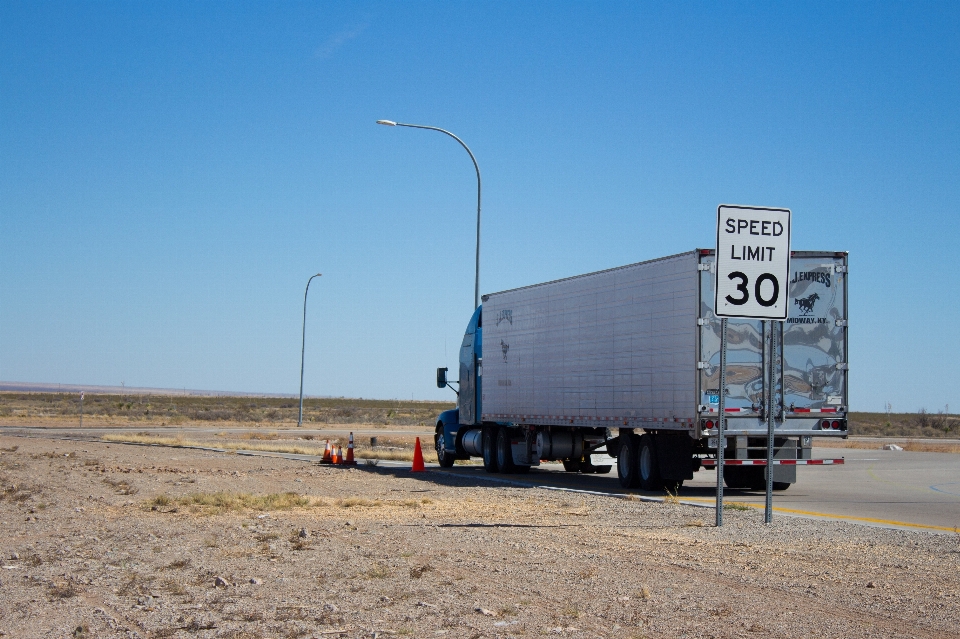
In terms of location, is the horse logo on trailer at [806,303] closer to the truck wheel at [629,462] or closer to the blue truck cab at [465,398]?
the truck wheel at [629,462]

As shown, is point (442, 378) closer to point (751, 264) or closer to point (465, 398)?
point (465, 398)

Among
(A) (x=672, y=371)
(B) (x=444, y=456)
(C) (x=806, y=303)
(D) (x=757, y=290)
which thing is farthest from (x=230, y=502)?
(B) (x=444, y=456)

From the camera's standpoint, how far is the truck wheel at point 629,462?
70.7 feet

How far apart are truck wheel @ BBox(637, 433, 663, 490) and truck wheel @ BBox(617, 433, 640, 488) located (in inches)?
4.5

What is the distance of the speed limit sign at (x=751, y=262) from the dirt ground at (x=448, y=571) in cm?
269

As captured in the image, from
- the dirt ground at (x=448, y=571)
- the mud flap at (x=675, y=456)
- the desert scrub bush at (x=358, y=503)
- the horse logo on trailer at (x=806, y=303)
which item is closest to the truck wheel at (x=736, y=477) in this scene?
the mud flap at (x=675, y=456)

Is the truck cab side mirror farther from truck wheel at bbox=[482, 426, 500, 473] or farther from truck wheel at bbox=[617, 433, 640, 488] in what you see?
truck wheel at bbox=[617, 433, 640, 488]

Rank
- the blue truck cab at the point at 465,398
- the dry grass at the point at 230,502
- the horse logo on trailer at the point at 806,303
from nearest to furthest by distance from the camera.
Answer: the dry grass at the point at 230,502 → the horse logo on trailer at the point at 806,303 → the blue truck cab at the point at 465,398

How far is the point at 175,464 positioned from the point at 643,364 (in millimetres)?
13060

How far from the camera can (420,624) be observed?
7.66 m

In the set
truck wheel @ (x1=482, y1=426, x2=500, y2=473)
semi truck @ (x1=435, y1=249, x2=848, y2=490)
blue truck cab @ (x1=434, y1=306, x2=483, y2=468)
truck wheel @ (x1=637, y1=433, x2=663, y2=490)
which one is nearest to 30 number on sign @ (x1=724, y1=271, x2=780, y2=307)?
semi truck @ (x1=435, y1=249, x2=848, y2=490)

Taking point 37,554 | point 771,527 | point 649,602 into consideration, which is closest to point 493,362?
point 771,527

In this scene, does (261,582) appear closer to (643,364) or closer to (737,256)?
(737,256)

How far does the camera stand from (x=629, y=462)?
71.2ft
